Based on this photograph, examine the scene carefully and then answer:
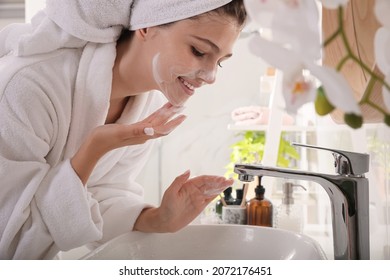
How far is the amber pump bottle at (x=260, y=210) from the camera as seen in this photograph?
1.04 m

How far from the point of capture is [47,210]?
0.67m

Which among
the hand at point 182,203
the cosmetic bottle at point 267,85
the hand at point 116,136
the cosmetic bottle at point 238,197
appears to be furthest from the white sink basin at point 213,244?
the cosmetic bottle at point 267,85

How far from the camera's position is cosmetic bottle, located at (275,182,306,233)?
1077 mm

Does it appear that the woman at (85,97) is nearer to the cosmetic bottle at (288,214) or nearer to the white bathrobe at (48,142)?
the white bathrobe at (48,142)

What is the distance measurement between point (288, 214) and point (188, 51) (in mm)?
536

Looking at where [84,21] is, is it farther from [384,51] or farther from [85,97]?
[384,51]

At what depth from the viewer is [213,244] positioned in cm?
84

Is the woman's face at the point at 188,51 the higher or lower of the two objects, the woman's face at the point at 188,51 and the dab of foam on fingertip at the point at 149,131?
the higher

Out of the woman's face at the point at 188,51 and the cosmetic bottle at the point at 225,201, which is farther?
the cosmetic bottle at the point at 225,201

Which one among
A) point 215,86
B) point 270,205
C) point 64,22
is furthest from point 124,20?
point 215,86

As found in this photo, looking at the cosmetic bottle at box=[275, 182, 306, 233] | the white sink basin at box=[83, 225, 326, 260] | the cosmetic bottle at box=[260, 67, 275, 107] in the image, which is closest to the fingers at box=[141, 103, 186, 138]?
the white sink basin at box=[83, 225, 326, 260]

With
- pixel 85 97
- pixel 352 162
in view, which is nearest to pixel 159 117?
pixel 85 97

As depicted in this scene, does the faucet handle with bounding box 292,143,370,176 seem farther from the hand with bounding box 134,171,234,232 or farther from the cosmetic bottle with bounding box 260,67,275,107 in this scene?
the cosmetic bottle with bounding box 260,67,275,107

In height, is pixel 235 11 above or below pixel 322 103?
above
